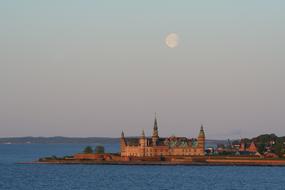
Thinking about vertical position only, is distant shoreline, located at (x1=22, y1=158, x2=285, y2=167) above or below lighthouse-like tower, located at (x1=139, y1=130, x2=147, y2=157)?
below

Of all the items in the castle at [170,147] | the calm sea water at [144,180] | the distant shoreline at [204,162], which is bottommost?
the calm sea water at [144,180]

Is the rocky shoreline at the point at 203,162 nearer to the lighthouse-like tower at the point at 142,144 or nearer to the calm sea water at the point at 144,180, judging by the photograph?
the lighthouse-like tower at the point at 142,144

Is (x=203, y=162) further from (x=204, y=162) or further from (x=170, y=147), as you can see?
(x=170, y=147)

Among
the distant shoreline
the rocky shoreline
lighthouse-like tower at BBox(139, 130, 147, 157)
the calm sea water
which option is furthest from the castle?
the calm sea water

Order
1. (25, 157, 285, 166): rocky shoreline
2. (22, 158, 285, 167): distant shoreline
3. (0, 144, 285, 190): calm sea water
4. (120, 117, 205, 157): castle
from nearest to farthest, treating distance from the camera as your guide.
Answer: (0, 144, 285, 190): calm sea water
(22, 158, 285, 167): distant shoreline
(25, 157, 285, 166): rocky shoreline
(120, 117, 205, 157): castle

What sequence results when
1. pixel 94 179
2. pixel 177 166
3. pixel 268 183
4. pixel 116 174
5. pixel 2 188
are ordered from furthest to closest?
pixel 177 166
pixel 116 174
pixel 94 179
pixel 268 183
pixel 2 188

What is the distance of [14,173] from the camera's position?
14638 centimetres

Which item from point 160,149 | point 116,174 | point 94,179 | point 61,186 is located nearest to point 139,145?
point 160,149

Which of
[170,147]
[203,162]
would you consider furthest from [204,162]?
[170,147]

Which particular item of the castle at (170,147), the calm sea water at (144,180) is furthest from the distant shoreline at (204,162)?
the calm sea water at (144,180)

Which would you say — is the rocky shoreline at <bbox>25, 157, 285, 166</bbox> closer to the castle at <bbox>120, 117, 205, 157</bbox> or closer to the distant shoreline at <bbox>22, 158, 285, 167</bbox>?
the distant shoreline at <bbox>22, 158, 285, 167</bbox>

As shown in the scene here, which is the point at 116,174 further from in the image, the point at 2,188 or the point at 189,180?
the point at 2,188

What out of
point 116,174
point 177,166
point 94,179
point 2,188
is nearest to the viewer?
point 2,188

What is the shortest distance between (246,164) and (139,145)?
98.8 feet
